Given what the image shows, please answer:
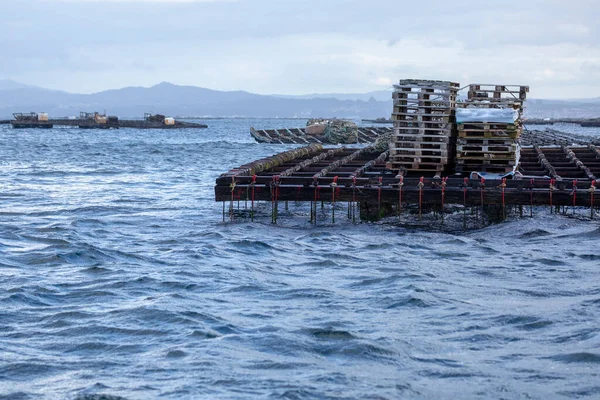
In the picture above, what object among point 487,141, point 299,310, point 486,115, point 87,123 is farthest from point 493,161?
point 87,123

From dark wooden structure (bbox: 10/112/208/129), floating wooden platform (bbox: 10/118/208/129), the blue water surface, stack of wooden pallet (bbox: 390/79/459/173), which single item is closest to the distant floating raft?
stack of wooden pallet (bbox: 390/79/459/173)

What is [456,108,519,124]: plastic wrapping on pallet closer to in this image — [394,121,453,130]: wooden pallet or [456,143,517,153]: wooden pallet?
[394,121,453,130]: wooden pallet

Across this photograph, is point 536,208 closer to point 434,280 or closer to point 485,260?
point 485,260

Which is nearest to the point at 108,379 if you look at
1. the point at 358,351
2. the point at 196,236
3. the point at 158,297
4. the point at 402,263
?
the point at 358,351

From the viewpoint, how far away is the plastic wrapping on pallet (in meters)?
27.3

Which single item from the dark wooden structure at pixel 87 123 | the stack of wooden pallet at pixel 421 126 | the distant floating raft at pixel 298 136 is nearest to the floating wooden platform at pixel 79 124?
the dark wooden structure at pixel 87 123

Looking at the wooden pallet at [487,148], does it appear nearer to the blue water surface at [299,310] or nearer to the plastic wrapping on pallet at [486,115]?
the plastic wrapping on pallet at [486,115]

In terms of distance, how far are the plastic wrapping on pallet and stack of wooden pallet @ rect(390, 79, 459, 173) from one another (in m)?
0.58

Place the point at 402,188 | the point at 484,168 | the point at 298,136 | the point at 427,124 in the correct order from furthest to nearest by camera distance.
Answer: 1. the point at 298,136
2. the point at 427,124
3. the point at 484,168
4. the point at 402,188

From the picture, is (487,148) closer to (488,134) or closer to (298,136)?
(488,134)

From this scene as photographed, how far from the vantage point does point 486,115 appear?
2742 cm

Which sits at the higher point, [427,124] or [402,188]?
[427,124]

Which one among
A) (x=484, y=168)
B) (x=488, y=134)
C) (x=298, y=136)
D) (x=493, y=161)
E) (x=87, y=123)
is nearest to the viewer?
(x=488, y=134)

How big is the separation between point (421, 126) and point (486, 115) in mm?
1947
